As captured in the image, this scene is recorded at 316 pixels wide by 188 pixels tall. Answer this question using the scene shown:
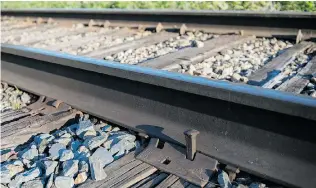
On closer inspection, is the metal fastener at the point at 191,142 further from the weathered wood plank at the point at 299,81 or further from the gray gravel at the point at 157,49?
the gray gravel at the point at 157,49

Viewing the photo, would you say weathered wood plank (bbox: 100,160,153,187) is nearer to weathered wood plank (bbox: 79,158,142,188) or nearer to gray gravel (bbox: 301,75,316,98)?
weathered wood plank (bbox: 79,158,142,188)

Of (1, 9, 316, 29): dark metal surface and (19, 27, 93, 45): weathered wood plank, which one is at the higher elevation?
(1, 9, 316, 29): dark metal surface

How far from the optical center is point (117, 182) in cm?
206

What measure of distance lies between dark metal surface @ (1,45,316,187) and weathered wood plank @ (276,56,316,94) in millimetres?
759

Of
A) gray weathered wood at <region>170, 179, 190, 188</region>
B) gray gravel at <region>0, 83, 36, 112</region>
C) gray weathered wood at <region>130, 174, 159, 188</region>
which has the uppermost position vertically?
gray weathered wood at <region>170, 179, 190, 188</region>

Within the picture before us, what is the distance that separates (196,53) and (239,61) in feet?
1.63

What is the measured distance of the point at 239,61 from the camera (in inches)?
141

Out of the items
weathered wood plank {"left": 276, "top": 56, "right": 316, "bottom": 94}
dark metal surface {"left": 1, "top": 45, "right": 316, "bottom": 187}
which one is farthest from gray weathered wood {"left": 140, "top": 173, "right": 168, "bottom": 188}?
weathered wood plank {"left": 276, "top": 56, "right": 316, "bottom": 94}

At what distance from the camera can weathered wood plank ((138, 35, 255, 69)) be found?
3545mm

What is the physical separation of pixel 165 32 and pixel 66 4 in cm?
591

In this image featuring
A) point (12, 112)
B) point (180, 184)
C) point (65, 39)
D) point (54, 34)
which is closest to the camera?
point (180, 184)

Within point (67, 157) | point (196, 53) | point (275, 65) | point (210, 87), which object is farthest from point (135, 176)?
point (196, 53)

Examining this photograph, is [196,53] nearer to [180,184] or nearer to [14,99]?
[14,99]

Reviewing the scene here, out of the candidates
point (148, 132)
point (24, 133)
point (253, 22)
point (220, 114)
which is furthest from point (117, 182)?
point (253, 22)
